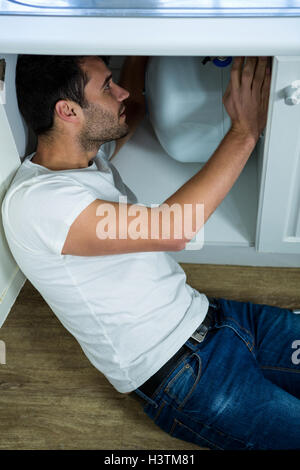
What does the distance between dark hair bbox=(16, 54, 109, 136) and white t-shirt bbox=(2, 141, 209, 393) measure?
0.35 ft

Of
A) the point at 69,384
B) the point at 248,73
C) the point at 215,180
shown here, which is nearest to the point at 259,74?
the point at 248,73

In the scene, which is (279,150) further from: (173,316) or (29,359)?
(29,359)

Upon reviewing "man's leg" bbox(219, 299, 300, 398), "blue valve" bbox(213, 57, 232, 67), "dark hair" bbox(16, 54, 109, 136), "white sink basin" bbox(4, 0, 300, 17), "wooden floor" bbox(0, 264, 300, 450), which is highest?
"white sink basin" bbox(4, 0, 300, 17)

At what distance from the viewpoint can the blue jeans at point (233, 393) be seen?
3.32 ft

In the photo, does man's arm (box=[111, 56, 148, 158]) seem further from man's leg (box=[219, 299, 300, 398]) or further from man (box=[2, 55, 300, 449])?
man's leg (box=[219, 299, 300, 398])

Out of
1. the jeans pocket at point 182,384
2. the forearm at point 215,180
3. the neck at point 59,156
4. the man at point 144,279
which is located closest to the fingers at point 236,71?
the man at point 144,279

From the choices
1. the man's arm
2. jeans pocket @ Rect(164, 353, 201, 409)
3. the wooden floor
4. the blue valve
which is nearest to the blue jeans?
jeans pocket @ Rect(164, 353, 201, 409)

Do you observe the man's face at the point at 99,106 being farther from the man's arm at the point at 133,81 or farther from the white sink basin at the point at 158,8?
the man's arm at the point at 133,81

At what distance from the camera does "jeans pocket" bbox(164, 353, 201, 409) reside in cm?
104

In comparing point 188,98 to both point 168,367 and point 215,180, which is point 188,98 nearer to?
point 215,180

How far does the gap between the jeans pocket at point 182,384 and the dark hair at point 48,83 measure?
594mm

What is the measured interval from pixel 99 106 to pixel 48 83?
Result: 0.38 feet

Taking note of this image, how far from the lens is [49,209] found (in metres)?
0.85

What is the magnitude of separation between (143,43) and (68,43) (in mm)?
141
